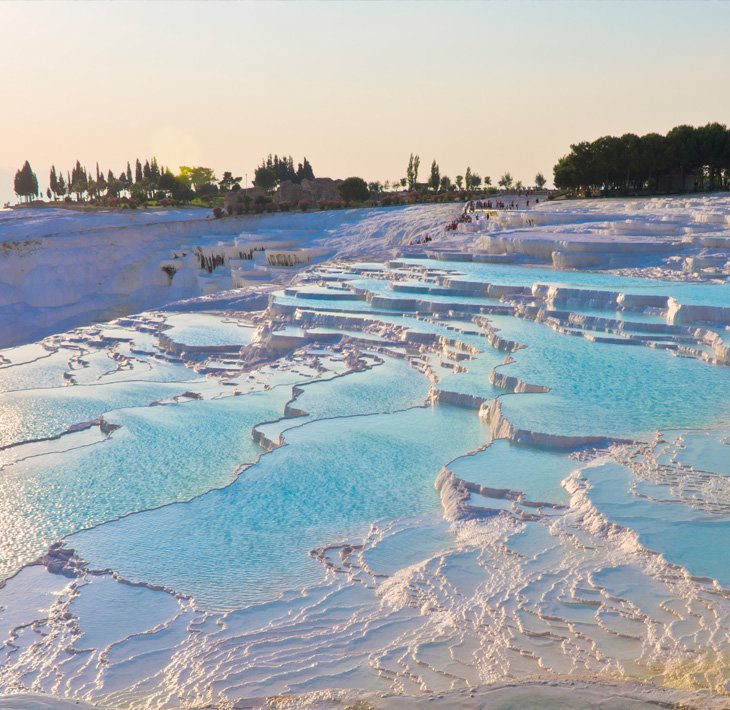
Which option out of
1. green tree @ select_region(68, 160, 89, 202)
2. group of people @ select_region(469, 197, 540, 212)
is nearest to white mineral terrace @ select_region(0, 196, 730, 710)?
group of people @ select_region(469, 197, 540, 212)

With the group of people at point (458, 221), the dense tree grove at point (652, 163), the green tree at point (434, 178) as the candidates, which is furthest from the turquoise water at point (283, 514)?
the green tree at point (434, 178)

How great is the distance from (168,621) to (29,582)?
1.51 meters

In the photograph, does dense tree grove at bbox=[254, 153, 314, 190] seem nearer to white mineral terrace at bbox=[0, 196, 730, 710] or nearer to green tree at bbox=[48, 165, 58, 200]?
green tree at bbox=[48, 165, 58, 200]

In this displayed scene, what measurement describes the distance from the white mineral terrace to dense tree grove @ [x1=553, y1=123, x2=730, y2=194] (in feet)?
64.2

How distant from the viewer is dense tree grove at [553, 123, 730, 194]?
117ft

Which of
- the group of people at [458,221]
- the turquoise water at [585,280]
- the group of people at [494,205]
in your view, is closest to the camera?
the turquoise water at [585,280]

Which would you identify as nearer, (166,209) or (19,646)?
(19,646)

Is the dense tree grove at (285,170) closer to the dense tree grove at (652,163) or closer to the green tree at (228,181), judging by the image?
the green tree at (228,181)

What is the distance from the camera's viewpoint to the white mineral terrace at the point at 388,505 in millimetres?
5469

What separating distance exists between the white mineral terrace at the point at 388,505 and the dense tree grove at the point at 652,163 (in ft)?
64.2

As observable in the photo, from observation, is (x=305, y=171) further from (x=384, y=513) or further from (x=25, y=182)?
(x=384, y=513)

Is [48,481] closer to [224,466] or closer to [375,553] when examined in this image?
[224,466]

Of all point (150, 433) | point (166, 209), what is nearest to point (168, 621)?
point (150, 433)

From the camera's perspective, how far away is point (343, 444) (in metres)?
9.59
